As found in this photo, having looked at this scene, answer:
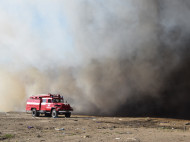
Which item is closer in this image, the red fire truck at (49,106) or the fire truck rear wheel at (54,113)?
the fire truck rear wheel at (54,113)

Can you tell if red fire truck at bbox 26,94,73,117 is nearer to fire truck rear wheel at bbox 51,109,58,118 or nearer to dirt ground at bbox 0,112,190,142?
fire truck rear wheel at bbox 51,109,58,118

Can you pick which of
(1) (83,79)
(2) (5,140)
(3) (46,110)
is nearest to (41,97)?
(3) (46,110)

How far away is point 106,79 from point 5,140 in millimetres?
18218

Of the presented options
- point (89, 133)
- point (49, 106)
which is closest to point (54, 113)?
point (49, 106)

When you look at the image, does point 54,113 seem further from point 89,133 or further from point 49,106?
point 89,133

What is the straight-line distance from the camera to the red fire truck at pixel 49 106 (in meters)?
18.5

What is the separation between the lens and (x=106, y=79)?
2545 centimetres

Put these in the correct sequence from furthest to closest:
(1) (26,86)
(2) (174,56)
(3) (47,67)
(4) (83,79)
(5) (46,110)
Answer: (1) (26,86) < (3) (47,67) < (4) (83,79) < (2) (174,56) < (5) (46,110)

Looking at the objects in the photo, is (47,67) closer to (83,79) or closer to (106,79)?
(83,79)

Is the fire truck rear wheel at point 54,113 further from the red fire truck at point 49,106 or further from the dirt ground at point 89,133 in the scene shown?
the dirt ground at point 89,133

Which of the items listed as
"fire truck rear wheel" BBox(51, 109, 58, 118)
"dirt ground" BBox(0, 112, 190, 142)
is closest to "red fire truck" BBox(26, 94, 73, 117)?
"fire truck rear wheel" BBox(51, 109, 58, 118)

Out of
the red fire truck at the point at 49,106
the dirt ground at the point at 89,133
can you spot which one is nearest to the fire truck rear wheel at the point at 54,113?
the red fire truck at the point at 49,106

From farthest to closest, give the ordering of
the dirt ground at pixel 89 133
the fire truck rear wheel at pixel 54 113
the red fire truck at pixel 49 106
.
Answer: the red fire truck at pixel 49 106 → the fire truck rear wheel at pixel 54 113 → the dirt ground at pixel 89 133

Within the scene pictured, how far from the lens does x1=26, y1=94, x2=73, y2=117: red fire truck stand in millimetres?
18516
